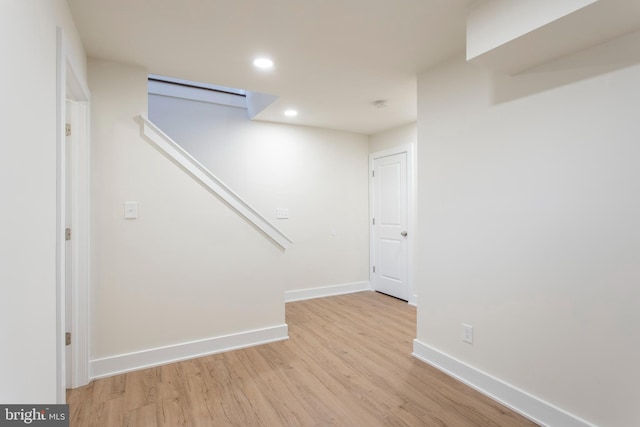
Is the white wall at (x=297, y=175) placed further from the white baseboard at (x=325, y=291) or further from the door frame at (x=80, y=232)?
the door frame at (x=80, y=232)

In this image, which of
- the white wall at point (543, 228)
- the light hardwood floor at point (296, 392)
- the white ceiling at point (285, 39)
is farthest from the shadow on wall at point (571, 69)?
the light hardwood floor at point (296, 392)

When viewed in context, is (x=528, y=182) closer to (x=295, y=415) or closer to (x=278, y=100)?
(x=295, y=415)

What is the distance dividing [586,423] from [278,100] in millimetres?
3396

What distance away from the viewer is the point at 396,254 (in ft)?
14.8

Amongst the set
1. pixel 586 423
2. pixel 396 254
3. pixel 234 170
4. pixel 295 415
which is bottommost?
pixel 295 415

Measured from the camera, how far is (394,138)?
4.55 meters

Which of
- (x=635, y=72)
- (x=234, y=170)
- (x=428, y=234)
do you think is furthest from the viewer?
(x=234, y=170)

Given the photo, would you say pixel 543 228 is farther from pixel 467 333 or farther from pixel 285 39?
pixel 285 39

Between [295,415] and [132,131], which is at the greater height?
[132,131]

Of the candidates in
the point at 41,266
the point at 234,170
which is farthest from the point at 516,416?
the point at 234,170

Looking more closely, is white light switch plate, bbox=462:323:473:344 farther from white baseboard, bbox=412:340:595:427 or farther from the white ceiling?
the white ceiling

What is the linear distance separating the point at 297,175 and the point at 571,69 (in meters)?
3.23

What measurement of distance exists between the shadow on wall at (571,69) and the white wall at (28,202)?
2.37 metres

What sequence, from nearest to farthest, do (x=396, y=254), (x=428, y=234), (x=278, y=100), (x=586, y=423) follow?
1. (x=586, y=423)
2. (x=428, y=234)
3. (x=278, y=100)
4. (x=396, y=254)
